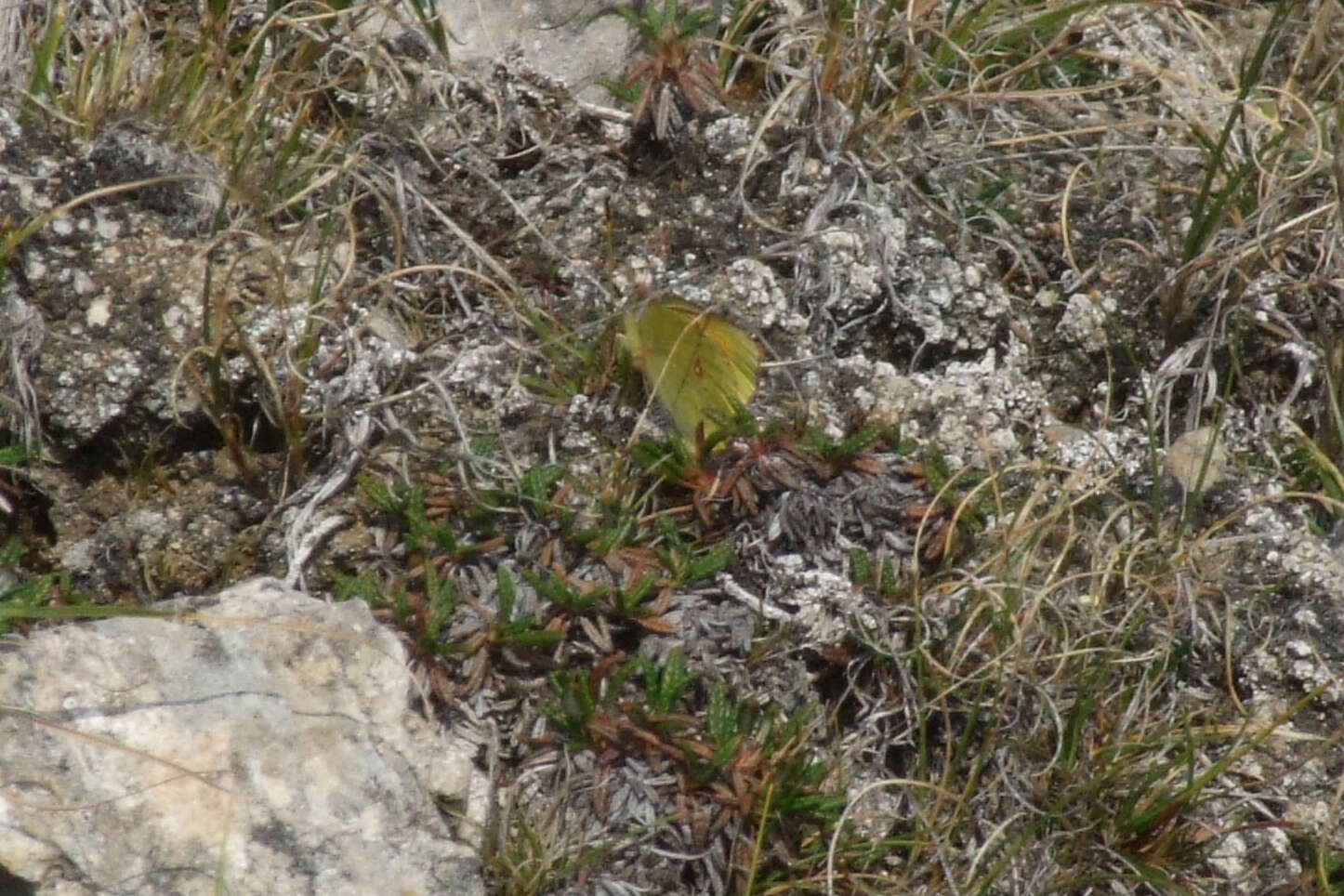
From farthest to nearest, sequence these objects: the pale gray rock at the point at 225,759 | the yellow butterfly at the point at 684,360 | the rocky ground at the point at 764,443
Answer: the yellow butterfly at the point at 684,360 < the rocky ground at the point at 764,443 < the pale gray rock at the point at 225,759

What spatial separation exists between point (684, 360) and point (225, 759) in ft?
3.79

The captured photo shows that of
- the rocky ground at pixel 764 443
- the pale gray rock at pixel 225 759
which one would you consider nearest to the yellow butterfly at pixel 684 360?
the rocky ground at pixel 764 443

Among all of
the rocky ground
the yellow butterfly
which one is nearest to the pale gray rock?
the rocky ground

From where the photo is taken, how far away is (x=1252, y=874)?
2.46 m

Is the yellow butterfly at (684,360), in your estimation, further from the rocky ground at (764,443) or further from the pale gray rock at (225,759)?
the pale gray rock at (225,759)

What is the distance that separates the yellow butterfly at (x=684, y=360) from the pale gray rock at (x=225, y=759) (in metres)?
0.75

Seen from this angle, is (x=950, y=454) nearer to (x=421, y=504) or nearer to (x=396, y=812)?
(x=421, y=504)

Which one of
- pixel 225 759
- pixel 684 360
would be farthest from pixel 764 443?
pixel 225 759

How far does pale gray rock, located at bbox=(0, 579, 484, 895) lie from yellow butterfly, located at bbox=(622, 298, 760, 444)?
2.45 ft

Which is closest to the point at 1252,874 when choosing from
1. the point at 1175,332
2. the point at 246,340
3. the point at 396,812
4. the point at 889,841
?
the point at 889,841

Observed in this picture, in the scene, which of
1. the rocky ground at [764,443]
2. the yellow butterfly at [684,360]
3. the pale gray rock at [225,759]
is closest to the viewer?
the pale gray rock at [225,759]

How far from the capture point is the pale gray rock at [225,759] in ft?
6.58

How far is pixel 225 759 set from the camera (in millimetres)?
2131

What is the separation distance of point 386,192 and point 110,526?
0.94 metres
